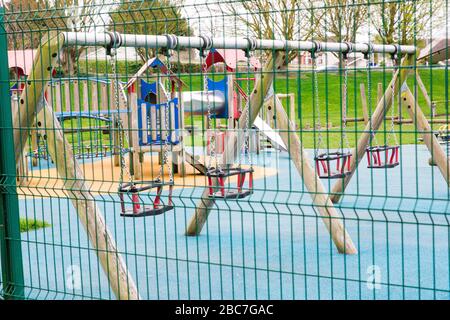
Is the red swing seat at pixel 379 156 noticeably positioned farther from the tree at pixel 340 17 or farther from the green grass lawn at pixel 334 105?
the green grass lawn at pixel 334 105

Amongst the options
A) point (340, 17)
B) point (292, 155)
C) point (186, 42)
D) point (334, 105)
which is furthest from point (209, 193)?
point (334, 105)

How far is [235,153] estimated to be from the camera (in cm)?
708

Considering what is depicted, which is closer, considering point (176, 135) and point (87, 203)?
point (87, 203)

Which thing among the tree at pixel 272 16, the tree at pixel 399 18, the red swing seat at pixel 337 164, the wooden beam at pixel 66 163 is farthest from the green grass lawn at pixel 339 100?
the wooden beam at pixel 66 163

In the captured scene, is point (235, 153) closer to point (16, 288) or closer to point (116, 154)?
point (16, 288)

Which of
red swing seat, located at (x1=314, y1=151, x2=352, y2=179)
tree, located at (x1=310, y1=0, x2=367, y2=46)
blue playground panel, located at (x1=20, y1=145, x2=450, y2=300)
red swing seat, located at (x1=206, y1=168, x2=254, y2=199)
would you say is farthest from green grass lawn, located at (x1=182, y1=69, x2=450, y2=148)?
red swing seat, located at (x1=206, y1=168, x2=254, y2=199)

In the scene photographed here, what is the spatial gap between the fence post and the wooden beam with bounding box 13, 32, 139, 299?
0.24ft

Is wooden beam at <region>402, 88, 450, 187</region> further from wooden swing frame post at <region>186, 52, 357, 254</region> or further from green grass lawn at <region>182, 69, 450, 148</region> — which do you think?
green grass lawn at <region>182, 69, 450, 148</region>

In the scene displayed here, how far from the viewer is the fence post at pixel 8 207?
203 inches

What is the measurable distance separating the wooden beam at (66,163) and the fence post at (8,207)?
2.9 inches

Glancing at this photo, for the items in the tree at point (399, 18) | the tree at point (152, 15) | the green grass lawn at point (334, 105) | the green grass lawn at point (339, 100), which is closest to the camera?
the tree at point (399, 18)

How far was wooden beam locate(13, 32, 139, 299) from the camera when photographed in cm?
489
